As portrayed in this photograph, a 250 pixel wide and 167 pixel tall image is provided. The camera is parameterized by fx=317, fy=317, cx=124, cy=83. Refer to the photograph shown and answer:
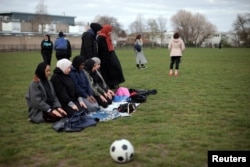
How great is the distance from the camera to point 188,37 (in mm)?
103750

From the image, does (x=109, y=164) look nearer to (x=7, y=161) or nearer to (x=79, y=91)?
(x=7, y=161)

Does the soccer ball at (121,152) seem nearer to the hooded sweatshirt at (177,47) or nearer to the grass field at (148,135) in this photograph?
the grass field at (148,135)

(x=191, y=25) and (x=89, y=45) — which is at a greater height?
(x=191, y=25)

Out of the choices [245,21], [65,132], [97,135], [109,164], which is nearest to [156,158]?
[109,164]

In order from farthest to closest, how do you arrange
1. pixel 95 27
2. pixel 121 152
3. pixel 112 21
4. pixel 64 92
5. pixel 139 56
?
pixel 112 21, pixel 139 56, pixel 95 27, pixel 64 92, pixel 121 152

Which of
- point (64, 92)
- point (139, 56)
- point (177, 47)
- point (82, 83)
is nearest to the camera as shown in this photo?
point (64, 92)

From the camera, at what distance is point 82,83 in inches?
316

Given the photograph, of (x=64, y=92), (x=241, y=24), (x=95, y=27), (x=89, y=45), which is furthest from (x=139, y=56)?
(x=241, y=24)

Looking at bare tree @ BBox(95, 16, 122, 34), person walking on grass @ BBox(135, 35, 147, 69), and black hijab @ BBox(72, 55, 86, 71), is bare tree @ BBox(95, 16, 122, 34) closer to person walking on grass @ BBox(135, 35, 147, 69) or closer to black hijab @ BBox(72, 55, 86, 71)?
person walking on grass @ BBox(135, 35, 147, 69)

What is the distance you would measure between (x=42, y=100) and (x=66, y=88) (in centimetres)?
83

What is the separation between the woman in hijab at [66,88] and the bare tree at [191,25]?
323 feet

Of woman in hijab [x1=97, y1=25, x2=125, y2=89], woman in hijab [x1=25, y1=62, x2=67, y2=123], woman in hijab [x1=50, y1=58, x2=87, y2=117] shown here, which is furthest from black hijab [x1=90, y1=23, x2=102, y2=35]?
woman in hijab [x1=25, y1=62, x2=67, y2=123]

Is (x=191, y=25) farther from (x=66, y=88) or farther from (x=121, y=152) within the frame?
(x=121, y=152)

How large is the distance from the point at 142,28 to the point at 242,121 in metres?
98.2
